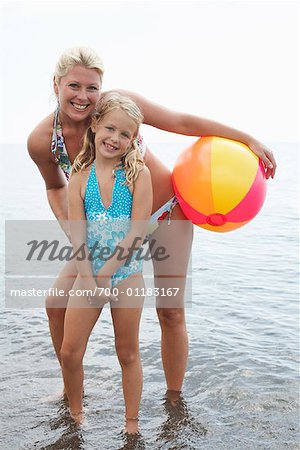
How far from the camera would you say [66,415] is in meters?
3.76

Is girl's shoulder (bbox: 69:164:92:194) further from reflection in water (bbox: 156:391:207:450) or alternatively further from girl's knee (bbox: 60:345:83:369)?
reflection in water (bbox: 156:391:207:450)

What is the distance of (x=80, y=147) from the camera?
3459mm

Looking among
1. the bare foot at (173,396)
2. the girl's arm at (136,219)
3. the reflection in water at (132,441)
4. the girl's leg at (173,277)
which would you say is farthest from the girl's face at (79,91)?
the bare foot at (173,396)

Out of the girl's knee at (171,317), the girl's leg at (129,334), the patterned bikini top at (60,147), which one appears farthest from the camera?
the girl's knee at (171,317)

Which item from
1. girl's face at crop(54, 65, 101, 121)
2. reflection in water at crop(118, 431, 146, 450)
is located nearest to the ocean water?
reflection in water at crop(118, 431, 146, 450)

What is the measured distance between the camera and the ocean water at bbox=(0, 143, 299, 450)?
3607mm

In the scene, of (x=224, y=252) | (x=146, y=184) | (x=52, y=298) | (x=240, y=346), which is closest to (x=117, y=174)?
(x=146, y=184)

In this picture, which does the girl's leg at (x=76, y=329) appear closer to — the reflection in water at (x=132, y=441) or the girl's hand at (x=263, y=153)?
the reflection in water at (x=132, y=441)

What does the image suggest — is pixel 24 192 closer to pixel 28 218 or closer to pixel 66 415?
pixel 28 218

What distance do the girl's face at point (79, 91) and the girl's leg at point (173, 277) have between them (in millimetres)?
873

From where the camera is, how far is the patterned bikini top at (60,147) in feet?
11.2

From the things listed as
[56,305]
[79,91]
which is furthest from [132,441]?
[79,91]

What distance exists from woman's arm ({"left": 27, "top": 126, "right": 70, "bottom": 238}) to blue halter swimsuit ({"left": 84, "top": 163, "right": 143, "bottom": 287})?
1.25 feet

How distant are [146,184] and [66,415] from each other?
63.1 inches
